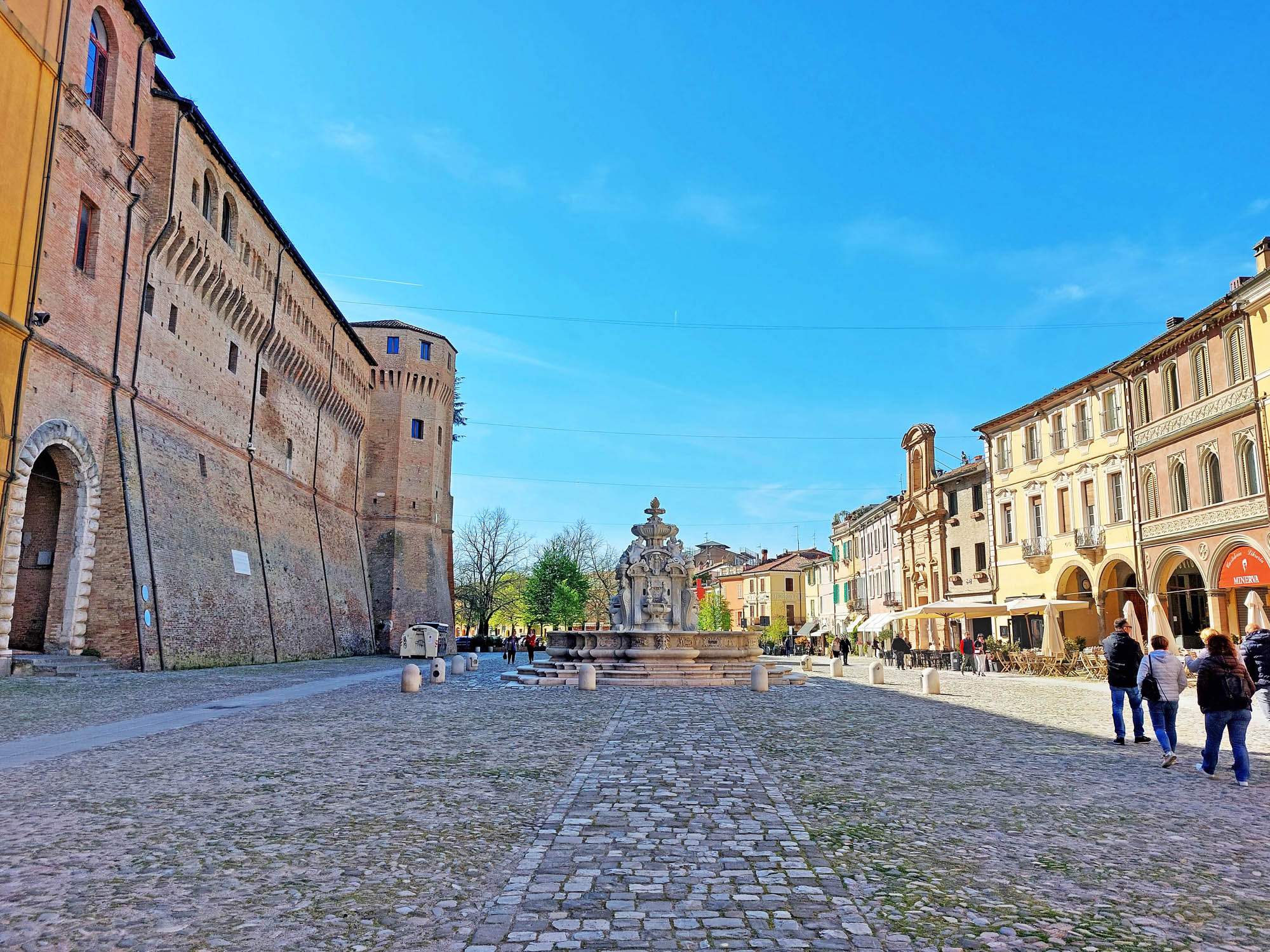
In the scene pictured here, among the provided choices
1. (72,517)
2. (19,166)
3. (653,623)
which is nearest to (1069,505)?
(653,623)

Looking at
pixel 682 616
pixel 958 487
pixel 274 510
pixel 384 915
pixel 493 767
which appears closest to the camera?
pixel 384 915

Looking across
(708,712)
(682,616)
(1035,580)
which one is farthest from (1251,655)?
(1035,580)

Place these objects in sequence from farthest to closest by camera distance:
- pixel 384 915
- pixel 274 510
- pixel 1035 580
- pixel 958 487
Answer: pixel 958 487
pixel 274 510
pixel 1035 580
pixel 384 915

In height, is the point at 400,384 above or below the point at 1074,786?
above

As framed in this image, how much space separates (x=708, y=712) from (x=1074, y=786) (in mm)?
7256

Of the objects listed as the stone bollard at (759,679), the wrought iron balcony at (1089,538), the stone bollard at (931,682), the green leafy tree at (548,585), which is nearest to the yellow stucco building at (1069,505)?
the wrought iron balcony at (1089,538)

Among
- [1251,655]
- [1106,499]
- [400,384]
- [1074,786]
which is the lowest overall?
[1074,786]

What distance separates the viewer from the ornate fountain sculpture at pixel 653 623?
76.9ft

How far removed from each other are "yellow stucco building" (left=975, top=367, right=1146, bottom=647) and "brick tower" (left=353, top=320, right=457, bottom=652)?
1320 inches

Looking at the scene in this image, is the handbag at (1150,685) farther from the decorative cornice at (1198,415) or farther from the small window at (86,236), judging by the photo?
the small window at (86,236)

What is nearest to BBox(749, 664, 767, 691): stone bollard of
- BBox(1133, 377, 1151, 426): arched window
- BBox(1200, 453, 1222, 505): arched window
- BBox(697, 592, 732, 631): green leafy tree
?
BBox(1200, 453, 1222, 505): arched window

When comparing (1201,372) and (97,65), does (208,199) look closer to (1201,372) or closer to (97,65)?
(97,65)

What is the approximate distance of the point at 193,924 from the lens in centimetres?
432

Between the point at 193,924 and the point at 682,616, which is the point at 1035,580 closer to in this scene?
the point at 682,616
